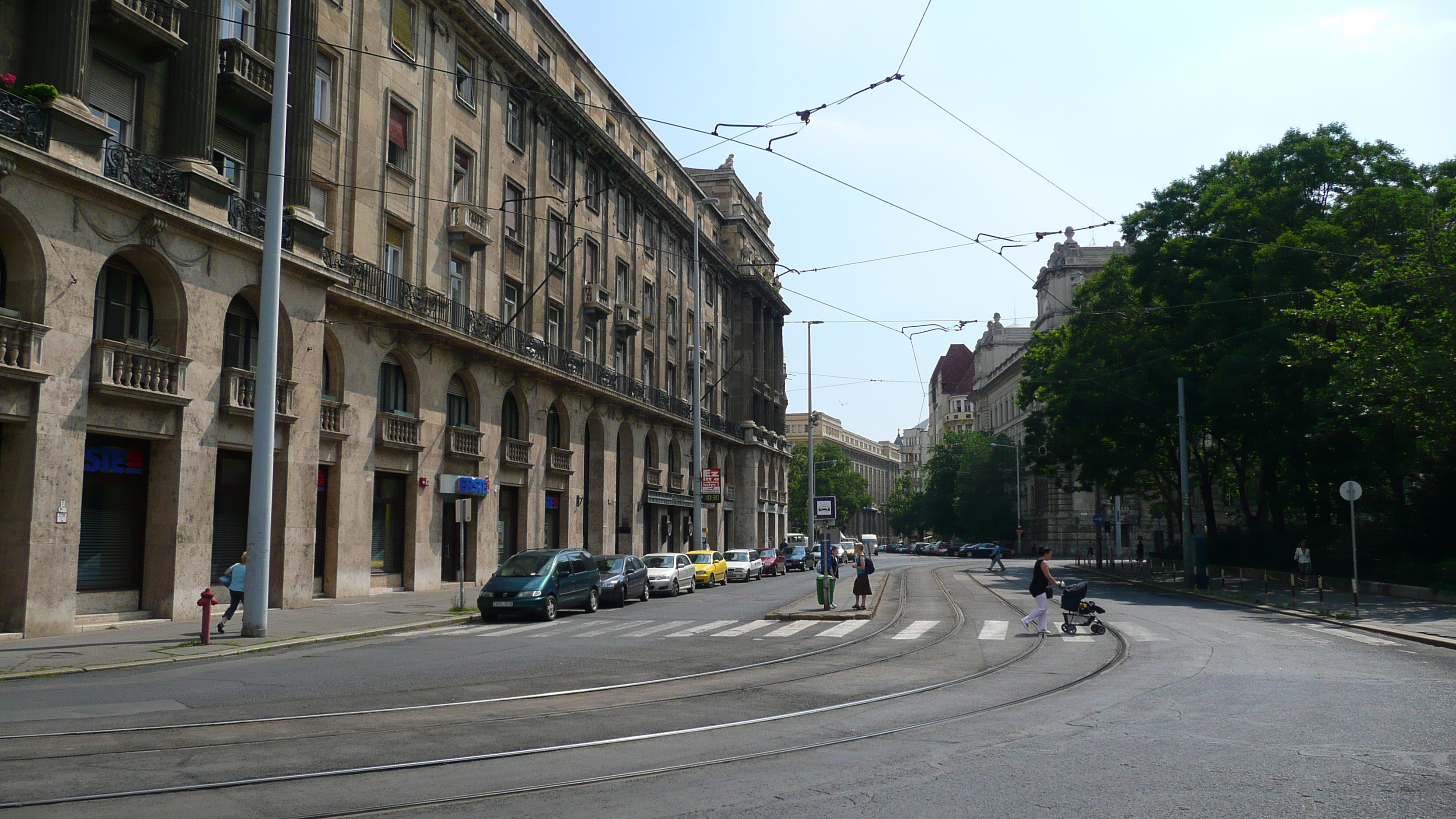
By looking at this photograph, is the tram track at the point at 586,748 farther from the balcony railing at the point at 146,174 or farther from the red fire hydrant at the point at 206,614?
the balcony railing at the point at 146,174

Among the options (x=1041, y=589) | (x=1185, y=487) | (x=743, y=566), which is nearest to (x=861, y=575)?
(x=1041, y=589)

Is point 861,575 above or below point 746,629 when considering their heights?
above

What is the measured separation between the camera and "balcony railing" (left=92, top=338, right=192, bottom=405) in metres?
18.1

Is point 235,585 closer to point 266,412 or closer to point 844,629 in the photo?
point 266,412

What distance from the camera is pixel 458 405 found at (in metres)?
32.8

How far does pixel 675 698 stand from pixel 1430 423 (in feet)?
82.3

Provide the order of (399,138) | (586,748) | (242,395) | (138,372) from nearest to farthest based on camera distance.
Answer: (586,748), (138,372), (242,395), (399,138)

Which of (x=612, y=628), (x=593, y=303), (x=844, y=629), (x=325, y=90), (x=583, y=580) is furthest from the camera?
(x=593, y=303)

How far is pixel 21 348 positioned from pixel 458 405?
642 inches

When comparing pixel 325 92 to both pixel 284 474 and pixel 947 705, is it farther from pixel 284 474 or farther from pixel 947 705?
pixel 947 705

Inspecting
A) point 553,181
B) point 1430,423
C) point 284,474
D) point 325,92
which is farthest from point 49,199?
point 1430,423

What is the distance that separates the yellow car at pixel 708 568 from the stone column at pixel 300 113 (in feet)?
64.7

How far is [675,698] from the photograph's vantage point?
11.4 metres

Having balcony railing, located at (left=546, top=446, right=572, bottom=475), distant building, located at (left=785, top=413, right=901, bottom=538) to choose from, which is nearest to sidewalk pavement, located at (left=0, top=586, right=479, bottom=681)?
balcony railing, located at (left=546, top=446, right=572, bottom=475)
